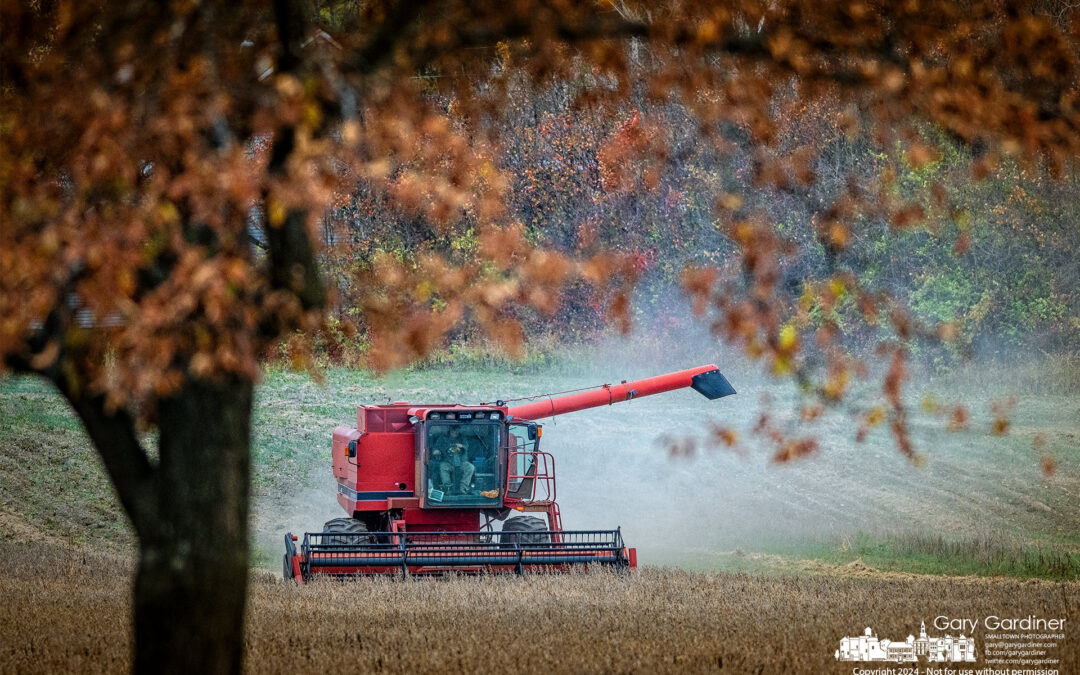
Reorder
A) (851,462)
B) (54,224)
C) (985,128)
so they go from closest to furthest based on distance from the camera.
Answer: (54,224), (985,128), (851,462)

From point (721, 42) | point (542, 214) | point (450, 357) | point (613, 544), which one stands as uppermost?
point (542, 214)

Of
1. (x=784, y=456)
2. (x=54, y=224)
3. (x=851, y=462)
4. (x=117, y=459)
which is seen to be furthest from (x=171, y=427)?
(x=851, y=462)

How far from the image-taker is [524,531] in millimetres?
12602

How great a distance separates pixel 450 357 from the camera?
27.2m

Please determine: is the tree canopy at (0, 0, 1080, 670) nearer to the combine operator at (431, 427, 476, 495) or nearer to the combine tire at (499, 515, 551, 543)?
the combine tire at (499, 515, 551, 543)

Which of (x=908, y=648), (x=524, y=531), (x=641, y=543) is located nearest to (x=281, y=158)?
(x=908, y=648)

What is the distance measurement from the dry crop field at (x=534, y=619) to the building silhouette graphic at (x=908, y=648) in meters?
0.13

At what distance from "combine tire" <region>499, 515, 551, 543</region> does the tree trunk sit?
7321 mm

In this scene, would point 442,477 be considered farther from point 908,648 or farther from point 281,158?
point 281,158

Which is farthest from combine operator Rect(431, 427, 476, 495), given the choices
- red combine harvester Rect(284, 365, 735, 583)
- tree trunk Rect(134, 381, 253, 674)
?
tree trunk Rect(134, 381, 253, 674)

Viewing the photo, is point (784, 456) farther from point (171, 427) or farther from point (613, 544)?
point (613, 544)

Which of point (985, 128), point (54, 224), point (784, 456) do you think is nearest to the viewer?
point (54, 224)

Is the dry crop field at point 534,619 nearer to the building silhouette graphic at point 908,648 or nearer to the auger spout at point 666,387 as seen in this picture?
the building silhouette graphic at point 908,648

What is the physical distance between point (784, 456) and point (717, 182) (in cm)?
Answer: 2186
